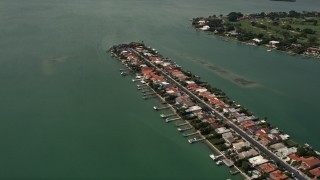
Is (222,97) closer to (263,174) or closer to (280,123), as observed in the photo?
(280,123)

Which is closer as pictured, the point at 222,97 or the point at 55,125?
the point at 55,125

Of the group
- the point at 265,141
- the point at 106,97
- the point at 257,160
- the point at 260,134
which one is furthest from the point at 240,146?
the point at 106,97

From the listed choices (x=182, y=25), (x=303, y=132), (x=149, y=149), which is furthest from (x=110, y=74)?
(x=182, y=25)

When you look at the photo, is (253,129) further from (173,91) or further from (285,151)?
(173,91)

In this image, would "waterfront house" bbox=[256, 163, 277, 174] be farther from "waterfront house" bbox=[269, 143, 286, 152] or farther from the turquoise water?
the turquoise water

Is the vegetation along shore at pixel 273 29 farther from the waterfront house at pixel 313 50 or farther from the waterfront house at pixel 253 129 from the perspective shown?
the waterfront house at pixel 253 129

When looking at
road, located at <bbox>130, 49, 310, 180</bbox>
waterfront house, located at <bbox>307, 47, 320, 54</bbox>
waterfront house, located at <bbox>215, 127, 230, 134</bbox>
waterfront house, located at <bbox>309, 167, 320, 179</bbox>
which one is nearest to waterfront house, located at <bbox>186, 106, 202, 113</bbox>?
road, located at <bbox>130, 49, 310, 180</bbox>

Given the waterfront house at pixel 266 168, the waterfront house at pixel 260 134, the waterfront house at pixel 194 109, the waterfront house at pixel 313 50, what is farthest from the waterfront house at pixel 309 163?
the waterfront house at pixel 313 50
